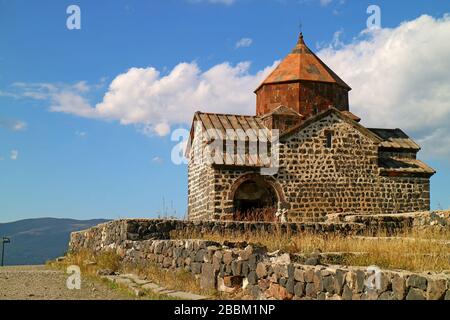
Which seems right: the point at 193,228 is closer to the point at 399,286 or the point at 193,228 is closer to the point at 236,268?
the point at 236,268

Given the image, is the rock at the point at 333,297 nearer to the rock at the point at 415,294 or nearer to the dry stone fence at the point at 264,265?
the dry stone fence at the point at 264,265

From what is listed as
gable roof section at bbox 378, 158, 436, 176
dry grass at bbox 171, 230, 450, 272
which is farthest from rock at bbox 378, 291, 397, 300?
gable roof section at bbox 378, 158, 436, 176

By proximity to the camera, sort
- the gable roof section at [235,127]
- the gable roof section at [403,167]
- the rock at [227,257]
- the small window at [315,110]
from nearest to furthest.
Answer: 1. the rock at [227,257]
2. the gable roof section at [235,127]
3. the gable roof section at [403,167]
4. the small window at [315,110]

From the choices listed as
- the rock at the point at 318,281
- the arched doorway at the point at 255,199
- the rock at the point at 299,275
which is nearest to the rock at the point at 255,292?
the rock at the point at 299,275

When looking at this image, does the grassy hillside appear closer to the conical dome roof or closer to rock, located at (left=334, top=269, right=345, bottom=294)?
the conical dome roof

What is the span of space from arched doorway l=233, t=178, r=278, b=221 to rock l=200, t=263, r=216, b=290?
10.8 meters

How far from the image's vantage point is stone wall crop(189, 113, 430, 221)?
19.7 meters

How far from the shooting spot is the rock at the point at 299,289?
21.5ft

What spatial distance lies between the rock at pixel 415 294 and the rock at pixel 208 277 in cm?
383

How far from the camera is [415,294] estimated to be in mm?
5191

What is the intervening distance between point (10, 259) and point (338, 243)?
559 feet

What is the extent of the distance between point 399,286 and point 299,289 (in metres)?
1.59

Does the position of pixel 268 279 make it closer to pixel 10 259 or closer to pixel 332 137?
pixel 332 137

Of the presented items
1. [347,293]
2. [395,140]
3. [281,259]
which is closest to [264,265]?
[281,259]
